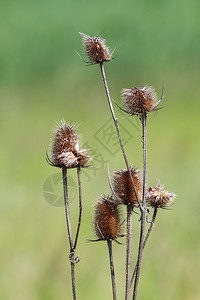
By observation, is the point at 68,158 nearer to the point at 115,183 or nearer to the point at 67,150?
the point at 67,150

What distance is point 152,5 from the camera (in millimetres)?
3797

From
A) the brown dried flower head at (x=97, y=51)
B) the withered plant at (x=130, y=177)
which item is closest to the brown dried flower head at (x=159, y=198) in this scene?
the withered plant at (x=130, y=177)

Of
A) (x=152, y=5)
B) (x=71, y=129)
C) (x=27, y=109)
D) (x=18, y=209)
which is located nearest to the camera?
(x=71, y=129)

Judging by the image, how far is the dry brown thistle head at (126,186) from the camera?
4.29ft

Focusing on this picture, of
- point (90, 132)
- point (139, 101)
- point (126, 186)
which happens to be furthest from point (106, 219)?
point (90, 132)

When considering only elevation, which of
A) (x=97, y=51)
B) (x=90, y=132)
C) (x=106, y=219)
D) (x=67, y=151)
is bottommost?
(x=106, y=219)

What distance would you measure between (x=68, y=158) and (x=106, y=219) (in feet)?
0.53

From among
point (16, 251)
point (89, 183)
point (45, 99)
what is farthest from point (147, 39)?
point (16, 251)

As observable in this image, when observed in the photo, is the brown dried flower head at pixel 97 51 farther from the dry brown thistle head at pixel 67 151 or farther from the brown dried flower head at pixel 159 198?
the brown dried flower head at pixel 159 198

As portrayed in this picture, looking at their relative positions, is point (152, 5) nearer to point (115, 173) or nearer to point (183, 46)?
point (183, 46)

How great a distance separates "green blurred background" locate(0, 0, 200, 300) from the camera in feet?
7.44

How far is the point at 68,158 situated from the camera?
124cm

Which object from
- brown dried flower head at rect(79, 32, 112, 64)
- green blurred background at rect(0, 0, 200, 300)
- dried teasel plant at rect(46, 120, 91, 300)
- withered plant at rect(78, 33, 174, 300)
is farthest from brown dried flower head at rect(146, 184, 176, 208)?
green blurred background at rect(0, 0, 200, 300)

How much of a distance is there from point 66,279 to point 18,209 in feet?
1.57
